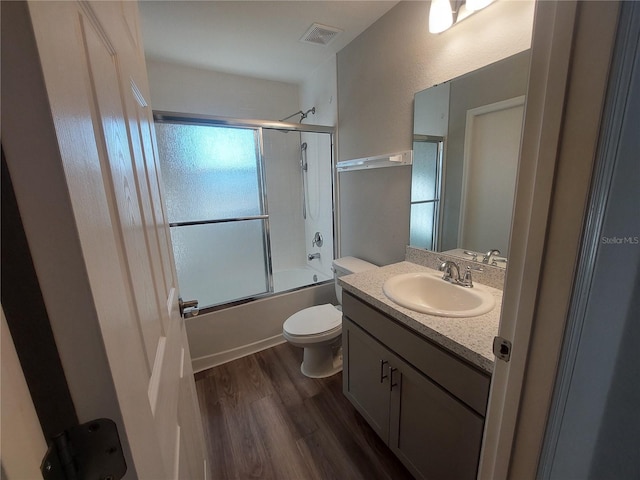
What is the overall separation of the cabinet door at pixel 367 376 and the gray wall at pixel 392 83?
695 mm

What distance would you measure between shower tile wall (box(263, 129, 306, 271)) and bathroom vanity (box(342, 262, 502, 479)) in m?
1.75

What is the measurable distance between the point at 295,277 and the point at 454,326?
2.32 metres

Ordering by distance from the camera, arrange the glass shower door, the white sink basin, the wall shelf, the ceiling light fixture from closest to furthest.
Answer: the white sink basin
the ceiling light fixture
the wall shelf
the glass shower door

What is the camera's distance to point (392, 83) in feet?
5.61

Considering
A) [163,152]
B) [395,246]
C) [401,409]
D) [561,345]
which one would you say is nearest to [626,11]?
[561,345]

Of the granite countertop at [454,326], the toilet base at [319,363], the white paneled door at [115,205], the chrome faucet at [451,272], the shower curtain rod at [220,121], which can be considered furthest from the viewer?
the toilet base at [319,363]

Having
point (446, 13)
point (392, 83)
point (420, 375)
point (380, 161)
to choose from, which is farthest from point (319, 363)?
point (446, 13)

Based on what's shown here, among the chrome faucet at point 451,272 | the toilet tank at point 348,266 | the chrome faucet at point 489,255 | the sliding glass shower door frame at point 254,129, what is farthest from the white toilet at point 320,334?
the chrome faucet at point 489,255

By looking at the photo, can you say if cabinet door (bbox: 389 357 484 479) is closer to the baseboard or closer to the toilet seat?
the toilet seat

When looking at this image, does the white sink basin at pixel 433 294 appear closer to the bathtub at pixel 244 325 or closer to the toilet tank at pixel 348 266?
the toilet tank at pixel 348 266

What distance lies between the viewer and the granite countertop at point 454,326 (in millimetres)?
850

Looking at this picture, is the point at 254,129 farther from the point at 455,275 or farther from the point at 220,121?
the point at 455,275

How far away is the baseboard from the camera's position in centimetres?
206

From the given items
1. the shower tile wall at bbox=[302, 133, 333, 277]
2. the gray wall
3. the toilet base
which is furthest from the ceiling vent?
the toilet base
